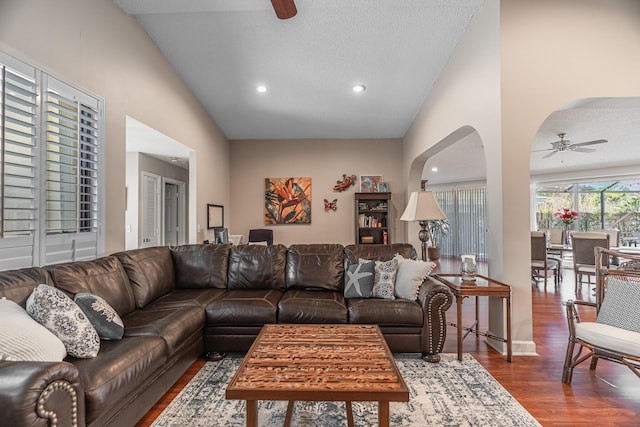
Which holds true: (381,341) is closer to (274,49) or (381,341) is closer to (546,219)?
(274,49)

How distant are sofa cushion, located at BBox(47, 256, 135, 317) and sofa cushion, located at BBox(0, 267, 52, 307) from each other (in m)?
0.11

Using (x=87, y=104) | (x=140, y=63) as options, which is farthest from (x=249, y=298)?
(x=140, y=63)

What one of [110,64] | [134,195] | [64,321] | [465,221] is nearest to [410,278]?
[64,321]

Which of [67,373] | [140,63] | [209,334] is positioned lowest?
[209,334]

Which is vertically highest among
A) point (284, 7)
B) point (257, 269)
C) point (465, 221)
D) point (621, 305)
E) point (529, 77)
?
point (284, 7)

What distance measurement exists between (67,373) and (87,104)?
238cm

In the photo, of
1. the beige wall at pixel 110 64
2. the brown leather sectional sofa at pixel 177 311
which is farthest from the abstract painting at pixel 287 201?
the brown leather sectional sofa at pixel 177 311

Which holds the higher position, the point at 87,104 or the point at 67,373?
the point at 87,104

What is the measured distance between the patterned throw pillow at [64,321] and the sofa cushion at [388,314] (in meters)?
1.85

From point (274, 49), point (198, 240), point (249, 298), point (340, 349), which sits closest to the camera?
point (340, 349)

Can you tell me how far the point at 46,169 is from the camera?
2.29 meters

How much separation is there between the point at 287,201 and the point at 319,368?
4863 millimetres

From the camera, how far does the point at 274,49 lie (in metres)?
3.78

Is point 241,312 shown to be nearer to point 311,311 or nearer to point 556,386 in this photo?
point 311,311
